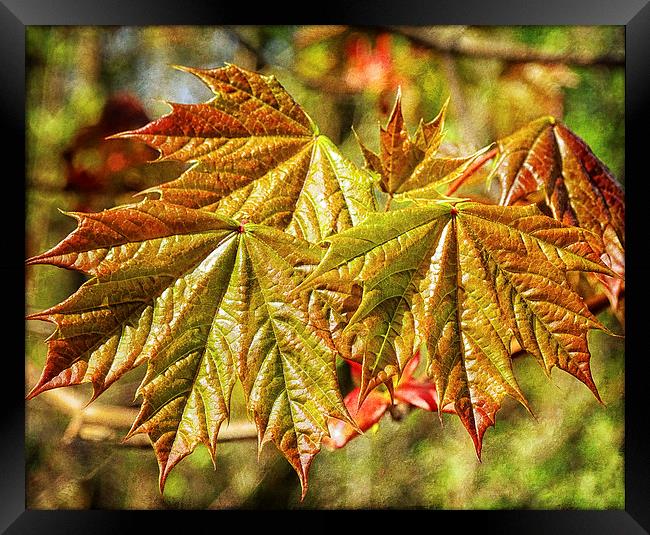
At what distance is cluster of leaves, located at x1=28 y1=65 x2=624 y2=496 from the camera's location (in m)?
0.70

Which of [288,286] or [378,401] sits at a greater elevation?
[288,286]

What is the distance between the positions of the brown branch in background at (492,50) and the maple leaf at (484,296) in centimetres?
29

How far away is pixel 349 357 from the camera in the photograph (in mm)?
730

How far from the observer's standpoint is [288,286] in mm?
717

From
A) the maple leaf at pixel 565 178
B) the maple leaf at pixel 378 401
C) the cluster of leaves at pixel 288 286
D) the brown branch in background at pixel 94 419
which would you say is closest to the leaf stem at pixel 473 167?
the maple leaf at pixel 565 178

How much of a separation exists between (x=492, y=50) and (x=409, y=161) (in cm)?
26

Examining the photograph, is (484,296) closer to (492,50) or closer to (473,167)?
(473,167)

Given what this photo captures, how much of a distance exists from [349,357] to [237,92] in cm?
40

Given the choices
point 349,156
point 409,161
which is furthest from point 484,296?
point 349,156

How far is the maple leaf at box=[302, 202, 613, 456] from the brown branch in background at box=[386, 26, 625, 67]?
287 mm

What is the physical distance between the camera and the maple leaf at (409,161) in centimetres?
75

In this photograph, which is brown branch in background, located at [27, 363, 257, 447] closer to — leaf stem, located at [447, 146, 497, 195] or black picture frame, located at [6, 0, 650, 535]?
black picture frame, located at [6, 0, 650, 535]
